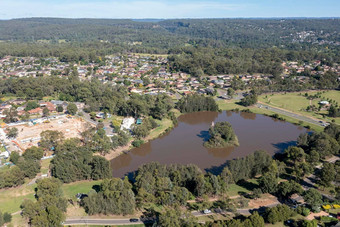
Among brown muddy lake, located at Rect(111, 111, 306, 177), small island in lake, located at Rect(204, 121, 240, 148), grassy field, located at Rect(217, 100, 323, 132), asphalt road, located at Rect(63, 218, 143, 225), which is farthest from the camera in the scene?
grassy field, located at Rect(217, 100, 323, 132)

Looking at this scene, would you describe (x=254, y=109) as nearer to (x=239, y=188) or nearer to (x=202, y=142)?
(x=202, y=142)

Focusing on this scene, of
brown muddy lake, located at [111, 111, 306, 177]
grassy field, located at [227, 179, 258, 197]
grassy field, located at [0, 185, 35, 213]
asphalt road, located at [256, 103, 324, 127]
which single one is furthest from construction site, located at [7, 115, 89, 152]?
asphalt road, located at [256, 103, 324, 127]

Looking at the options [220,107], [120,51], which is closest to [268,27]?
[120,51]

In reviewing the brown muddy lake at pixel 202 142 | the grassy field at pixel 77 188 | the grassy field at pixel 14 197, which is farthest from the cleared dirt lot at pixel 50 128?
the grassy field at pixel 77 188

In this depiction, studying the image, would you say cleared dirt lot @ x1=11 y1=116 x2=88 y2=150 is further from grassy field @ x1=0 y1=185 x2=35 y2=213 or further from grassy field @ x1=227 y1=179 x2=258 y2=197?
grassy field @ x1=227 y1=179 x2=258 y2=197

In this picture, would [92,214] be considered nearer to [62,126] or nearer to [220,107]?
[62,126]

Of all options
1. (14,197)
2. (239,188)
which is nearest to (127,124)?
(14,197)
